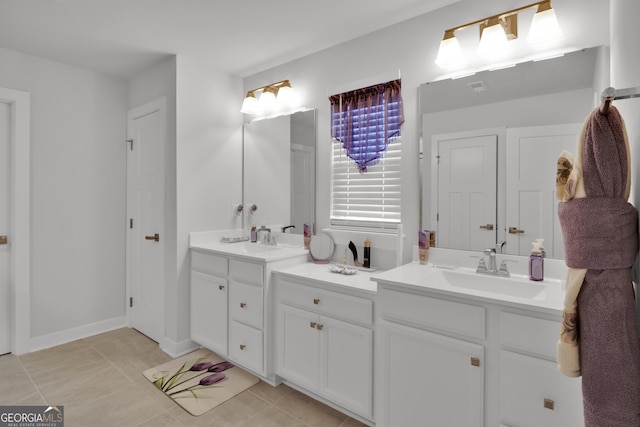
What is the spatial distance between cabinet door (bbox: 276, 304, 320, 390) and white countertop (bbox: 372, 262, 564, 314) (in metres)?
0.63

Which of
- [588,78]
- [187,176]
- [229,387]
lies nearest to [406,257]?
[588,78]

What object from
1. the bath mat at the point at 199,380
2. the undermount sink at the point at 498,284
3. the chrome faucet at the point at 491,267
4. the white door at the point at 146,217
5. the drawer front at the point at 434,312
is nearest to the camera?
the drawer front at the point at 434,312

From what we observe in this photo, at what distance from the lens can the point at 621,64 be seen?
0.97 meters

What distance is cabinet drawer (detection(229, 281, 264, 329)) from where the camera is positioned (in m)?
2.42

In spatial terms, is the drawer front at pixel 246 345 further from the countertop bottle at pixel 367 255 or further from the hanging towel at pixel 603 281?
the hanging towel at pixel 603 281

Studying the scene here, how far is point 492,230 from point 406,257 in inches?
22.3

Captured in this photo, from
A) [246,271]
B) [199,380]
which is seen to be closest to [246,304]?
[246,271]

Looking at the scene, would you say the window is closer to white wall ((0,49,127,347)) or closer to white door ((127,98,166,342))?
white door ((127,98,166,342))

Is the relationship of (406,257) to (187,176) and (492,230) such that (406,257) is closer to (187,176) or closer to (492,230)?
(492,230)

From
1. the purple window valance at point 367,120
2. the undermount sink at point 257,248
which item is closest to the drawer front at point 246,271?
the undermount sink at point 257,248

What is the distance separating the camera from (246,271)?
8.18ft

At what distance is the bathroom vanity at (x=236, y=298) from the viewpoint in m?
2.40

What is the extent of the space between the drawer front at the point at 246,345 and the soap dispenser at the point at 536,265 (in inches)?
67.0

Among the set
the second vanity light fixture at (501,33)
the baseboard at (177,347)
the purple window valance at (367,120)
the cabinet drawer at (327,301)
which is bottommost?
the baseboard at (177,347)
